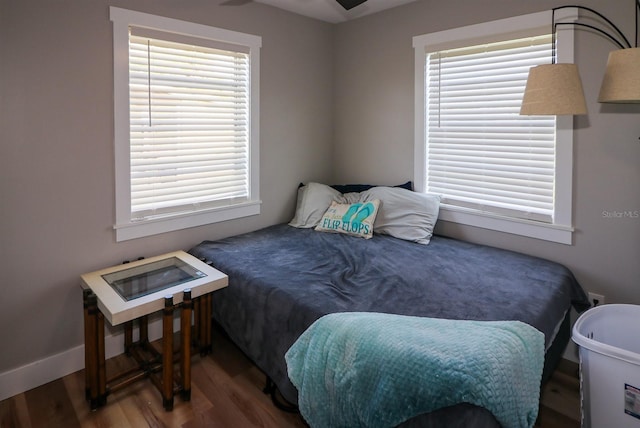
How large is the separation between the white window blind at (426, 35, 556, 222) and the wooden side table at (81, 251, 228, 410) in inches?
71.4

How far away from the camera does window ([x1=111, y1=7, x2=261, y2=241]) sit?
2412mm

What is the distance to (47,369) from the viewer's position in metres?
2.26

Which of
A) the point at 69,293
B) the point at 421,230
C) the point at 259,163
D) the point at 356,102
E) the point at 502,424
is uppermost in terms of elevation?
the point at 356,102

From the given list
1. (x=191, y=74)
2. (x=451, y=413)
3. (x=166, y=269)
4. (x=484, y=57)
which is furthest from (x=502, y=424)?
(x=191, y=74)

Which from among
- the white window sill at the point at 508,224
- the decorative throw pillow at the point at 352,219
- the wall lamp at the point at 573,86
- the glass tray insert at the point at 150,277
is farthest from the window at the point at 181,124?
the wall lamp at the point at 573,86

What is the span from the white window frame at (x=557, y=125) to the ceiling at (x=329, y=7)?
15.8 inches

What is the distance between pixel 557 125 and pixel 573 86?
1.82ft

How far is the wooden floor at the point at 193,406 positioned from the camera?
1.95 meters

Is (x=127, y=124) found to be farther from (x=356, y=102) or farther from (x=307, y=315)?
(x=356, y=102)

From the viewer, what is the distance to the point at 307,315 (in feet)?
6.07

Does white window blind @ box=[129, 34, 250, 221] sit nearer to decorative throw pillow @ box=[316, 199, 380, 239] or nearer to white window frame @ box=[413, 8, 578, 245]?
decorative throw pillow @ box=[316, 199, 380, 239]

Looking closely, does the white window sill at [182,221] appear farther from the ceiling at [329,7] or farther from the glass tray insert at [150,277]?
the ceiling at [329,7]

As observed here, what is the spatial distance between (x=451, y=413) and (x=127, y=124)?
2298mm

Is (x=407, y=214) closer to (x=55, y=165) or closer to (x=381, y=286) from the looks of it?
(x=381, y=286)
